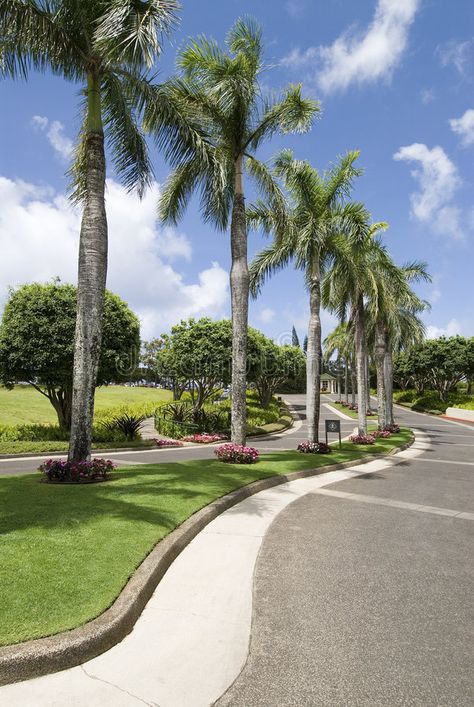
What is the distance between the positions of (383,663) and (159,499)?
5380 mm

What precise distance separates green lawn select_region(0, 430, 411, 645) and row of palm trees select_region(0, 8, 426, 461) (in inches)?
83.3

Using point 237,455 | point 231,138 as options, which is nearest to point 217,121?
point 231,138

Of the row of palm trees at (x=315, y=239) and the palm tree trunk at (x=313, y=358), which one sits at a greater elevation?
the row of palm trees at (x=315, y=239)

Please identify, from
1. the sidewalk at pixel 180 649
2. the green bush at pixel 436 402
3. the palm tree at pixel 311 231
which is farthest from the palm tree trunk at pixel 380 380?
the green bush at pixel 436 402

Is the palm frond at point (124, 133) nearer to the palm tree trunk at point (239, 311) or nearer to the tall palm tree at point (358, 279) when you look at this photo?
the palm tree trunk at point (239, 311)

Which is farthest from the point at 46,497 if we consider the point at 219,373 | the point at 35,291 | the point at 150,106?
the point at 219,373

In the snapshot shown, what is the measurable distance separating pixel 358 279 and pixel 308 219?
4.23 m

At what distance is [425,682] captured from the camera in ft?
10.9

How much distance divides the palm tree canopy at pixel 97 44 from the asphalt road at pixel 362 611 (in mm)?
10498

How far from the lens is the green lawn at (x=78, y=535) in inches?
156

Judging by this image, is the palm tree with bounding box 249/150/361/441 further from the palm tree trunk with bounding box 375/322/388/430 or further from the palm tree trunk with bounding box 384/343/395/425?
the palm tree trunk with bounding box 384/343/395/425

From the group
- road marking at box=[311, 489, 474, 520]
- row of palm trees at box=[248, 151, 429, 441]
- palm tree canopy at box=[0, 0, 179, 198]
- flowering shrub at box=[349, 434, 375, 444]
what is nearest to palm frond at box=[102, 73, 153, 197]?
palm tree canopy at box=[0, 0, 179, 198]

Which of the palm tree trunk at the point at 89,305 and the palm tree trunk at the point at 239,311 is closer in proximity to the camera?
the palm tree trunk at the point at 89,305

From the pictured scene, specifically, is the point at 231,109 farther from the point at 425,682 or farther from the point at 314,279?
the point at 425,682
